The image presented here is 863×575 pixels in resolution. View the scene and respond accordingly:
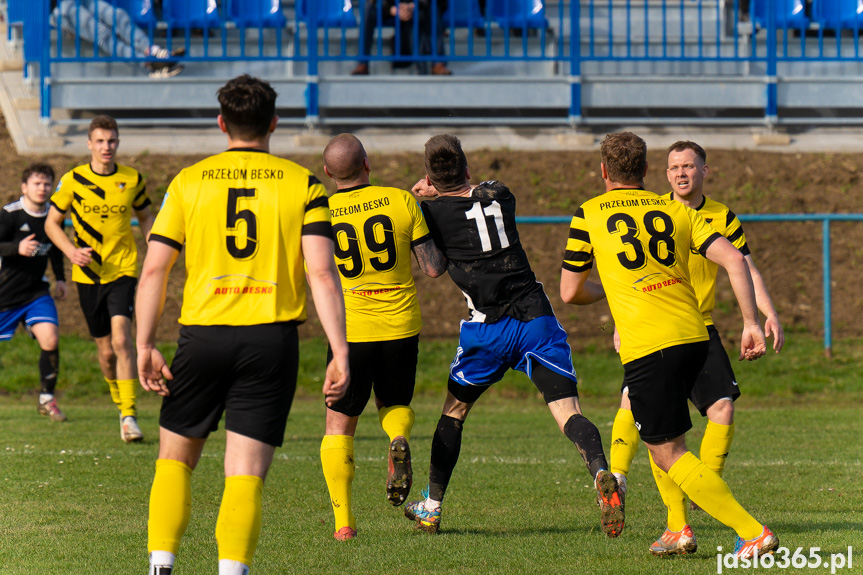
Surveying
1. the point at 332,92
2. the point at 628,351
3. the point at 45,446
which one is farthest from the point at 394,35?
the point at 628,351

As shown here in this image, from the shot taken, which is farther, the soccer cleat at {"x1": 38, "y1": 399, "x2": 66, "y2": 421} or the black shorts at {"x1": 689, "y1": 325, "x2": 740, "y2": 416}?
the soccer cleat at {"x1": 38, "y1": 399, "x2": 66, "y2": 421}

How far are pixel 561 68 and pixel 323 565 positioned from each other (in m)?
12.9

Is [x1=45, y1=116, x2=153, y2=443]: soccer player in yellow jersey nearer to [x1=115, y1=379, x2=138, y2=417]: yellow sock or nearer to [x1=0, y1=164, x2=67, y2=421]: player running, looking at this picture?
[x1=115, y1=379, x2=138, y2=417]: yellow sock

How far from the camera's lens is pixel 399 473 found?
5137 mm

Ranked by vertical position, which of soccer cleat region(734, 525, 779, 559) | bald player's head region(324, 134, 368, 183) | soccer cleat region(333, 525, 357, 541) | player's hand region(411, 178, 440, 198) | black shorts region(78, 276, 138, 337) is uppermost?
bald player's head region(324, 134, 368, 183)

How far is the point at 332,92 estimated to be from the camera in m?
15.3

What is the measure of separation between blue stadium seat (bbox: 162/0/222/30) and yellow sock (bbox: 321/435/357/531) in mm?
11400

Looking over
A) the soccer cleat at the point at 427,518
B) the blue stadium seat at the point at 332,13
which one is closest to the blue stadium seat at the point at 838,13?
the blue stadium seat at the point at 332,13

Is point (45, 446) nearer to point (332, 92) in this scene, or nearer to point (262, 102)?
point (262, 102)

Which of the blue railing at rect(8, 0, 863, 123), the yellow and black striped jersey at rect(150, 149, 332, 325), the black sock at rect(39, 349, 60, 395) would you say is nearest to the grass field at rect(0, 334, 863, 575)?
the black sock at rect(39, 349, 60, 395)

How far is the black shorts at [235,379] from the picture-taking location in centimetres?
371

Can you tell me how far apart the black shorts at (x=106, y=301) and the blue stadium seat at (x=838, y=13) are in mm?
12412

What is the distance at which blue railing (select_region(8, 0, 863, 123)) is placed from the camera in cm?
1504

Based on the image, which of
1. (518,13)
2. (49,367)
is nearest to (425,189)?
(49,367)
